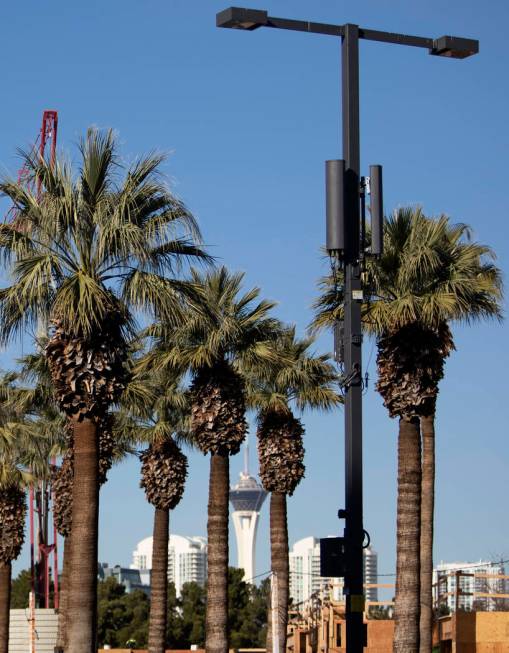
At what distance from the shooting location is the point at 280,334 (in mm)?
38156

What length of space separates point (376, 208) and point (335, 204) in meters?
0.69

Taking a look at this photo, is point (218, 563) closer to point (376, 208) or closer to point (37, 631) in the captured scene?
point (376, 208)

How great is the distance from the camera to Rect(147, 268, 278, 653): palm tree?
3531 cm

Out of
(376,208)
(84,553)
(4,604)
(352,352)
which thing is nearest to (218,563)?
(84,553)

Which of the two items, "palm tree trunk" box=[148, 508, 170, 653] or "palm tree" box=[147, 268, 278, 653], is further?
"palm tree trunk" box=[148, 508, 170, 653]

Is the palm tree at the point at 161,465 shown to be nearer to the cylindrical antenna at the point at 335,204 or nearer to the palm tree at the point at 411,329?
the palm tree at the point at 411,329

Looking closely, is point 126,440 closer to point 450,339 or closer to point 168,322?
point 450,339

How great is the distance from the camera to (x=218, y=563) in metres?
35.3

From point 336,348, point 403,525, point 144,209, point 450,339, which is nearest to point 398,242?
point 450,339

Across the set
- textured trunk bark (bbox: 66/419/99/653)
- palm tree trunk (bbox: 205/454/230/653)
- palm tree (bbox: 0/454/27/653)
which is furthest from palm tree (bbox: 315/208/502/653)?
palm tree (bbox: 0/454/27/653)

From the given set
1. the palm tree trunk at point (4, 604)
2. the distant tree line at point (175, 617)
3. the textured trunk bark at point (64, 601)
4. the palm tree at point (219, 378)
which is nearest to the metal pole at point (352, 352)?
the palm tree at point (219, 378)

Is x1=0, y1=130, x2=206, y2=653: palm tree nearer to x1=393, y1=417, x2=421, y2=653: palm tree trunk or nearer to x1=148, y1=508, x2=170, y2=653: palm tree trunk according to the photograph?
x1=393, y1=417, x2=421, y2=653: palm tree trunk

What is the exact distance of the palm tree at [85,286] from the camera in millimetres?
23422

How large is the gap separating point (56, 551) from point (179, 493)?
33730 millimetres
